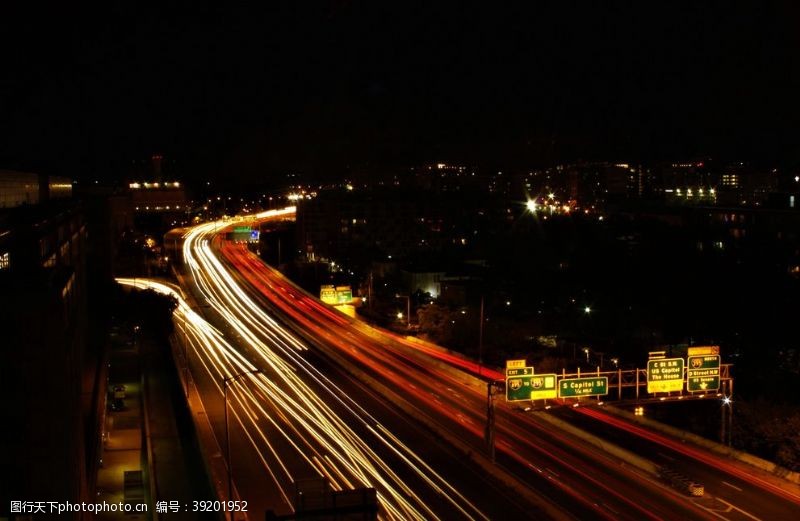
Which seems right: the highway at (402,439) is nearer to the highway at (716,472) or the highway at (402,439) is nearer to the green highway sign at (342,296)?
the highway at (716,472)

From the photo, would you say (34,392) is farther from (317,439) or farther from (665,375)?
(665,375)

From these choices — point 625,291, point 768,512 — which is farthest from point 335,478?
point 625,291

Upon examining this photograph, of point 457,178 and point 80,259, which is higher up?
point 457,178

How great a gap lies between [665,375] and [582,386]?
142cm

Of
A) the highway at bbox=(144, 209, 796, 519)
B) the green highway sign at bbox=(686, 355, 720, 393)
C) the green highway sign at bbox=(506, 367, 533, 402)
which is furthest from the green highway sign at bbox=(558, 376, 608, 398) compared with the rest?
the green highway sign at bbox=(686, 355, 720, 393)

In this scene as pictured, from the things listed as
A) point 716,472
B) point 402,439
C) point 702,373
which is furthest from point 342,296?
point 716,472

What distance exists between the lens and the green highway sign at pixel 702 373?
1432cm

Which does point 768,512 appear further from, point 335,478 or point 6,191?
point 6,191

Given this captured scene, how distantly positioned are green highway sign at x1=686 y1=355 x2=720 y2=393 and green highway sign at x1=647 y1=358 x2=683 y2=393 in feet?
0.53

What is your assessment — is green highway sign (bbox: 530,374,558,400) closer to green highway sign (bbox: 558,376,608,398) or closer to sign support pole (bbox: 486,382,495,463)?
green highway sign (bbox: 558,376,608,398)

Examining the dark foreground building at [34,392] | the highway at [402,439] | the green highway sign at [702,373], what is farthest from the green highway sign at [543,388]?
the dark foreground building at [34,392]

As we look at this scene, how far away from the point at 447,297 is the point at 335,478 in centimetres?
2164

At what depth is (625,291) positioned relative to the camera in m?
31.1

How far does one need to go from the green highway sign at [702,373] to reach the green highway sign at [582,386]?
1458 millimetres
